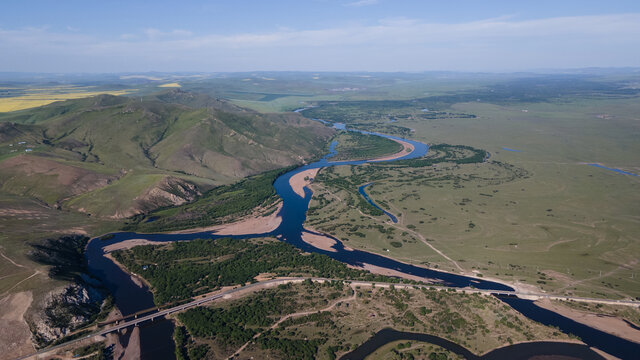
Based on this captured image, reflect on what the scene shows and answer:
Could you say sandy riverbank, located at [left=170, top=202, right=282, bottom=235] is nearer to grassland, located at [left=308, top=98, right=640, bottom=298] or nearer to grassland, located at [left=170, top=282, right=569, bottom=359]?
grassland, located at [left=308, top=98, right=640, bottom=298]

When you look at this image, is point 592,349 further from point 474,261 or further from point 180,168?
point 180,168

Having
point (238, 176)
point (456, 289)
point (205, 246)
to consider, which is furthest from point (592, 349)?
point (238, 176)

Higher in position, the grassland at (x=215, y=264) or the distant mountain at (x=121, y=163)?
the distant mountain at (x=121, y=163)

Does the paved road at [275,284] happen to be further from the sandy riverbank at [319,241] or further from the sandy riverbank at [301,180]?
the sandy riverbank at [301,180]

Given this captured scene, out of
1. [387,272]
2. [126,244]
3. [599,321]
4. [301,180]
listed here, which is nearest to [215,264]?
[126,244]

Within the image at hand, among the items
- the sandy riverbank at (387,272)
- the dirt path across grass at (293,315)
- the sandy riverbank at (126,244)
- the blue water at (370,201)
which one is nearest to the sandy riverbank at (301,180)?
the blue water at (370,201)

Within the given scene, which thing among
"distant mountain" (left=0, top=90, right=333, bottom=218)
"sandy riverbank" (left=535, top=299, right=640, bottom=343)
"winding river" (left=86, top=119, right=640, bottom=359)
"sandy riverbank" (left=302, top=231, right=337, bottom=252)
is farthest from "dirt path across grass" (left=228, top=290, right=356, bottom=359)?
"distant mountain" (left=0, top=90, right=333, bottom=218)
